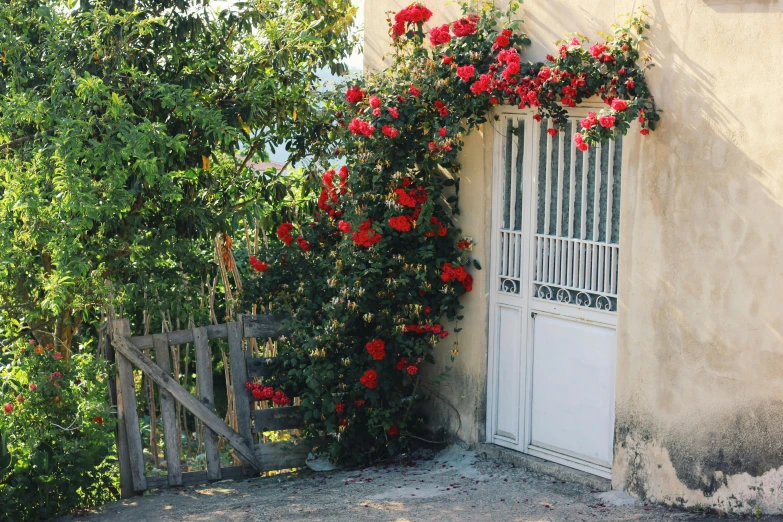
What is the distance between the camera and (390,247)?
6.96 meters

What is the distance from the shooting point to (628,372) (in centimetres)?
582

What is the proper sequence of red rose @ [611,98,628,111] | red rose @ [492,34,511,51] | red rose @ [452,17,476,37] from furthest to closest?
red rose @ [452,17,476,37] < red rose @ [492,34,511,51] < red rose @ [611,98,628,111]

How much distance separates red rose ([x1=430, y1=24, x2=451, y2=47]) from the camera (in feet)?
21.1

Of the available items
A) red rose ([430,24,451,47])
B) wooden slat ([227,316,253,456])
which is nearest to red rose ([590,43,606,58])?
red rose ([430,24,451,47])

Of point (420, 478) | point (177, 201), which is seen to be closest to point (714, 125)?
point (420, 478)

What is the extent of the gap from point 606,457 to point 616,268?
4.21ft

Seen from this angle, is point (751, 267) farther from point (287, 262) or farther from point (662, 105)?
→ point (287, 262)

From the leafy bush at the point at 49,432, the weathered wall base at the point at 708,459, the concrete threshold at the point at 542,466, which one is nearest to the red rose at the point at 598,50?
the weathered wall base at the point at 708,459

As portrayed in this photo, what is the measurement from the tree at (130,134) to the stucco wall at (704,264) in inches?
101

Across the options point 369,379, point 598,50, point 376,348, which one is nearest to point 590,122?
point 598,50

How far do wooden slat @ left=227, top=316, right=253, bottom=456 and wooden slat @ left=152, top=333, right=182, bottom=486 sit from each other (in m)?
0.52

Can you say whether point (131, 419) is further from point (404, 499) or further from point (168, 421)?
point (404, 499)

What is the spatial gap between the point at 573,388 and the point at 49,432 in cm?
358

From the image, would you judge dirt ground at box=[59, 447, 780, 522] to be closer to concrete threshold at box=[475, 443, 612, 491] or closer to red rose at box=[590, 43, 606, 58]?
concrete threshold at box=[475, 443, 612, 491]
